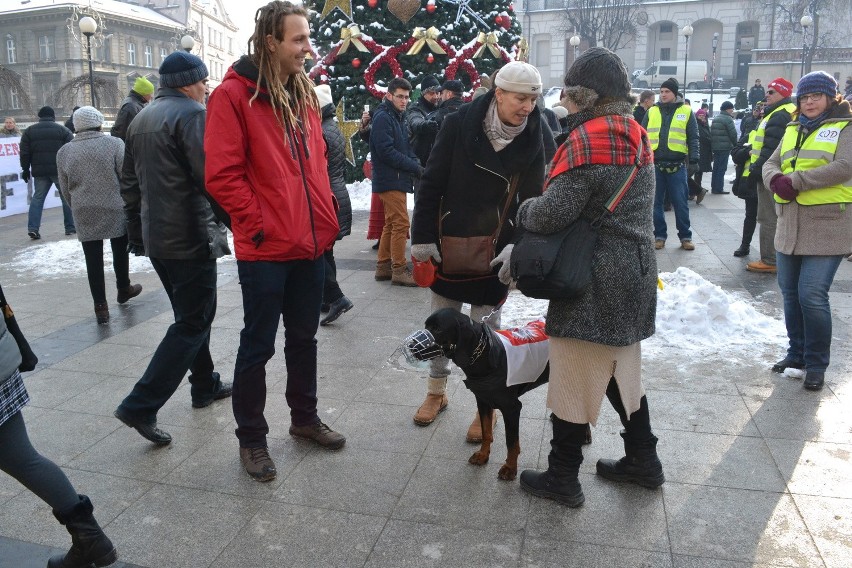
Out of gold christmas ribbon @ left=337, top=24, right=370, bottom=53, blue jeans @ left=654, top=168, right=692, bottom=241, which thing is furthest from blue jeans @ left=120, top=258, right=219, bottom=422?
gold christmas ribbon @ left=337, top=24, right=370, bottom=53

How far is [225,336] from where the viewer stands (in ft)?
19.0

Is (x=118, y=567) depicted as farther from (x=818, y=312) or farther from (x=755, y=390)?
(x=818, y=312)

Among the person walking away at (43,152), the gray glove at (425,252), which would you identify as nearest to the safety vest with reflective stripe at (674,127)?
the gray glove at (425,252)

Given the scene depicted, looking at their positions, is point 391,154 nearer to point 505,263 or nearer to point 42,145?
point 505,263

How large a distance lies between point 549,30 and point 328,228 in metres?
64.6

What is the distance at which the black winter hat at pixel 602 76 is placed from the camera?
9.44 feet

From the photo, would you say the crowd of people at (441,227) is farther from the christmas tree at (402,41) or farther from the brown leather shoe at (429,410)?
the christmas tree at (402,41)

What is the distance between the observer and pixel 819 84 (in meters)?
4.45

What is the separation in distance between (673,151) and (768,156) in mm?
1826

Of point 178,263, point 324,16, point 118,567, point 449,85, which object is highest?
point 324,16

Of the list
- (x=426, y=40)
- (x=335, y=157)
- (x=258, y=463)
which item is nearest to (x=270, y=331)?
(x=258, y=463)

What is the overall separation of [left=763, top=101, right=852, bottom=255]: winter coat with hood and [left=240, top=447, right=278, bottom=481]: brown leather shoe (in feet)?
11.5

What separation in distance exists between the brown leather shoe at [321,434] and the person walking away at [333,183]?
2175 millimetres

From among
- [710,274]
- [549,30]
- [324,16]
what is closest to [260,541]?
[710,274]
